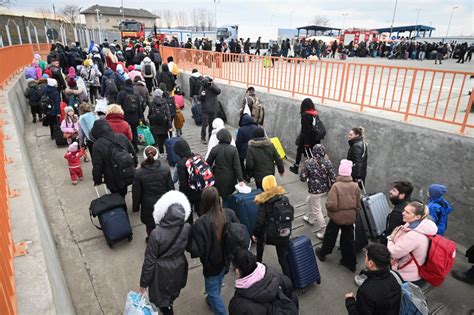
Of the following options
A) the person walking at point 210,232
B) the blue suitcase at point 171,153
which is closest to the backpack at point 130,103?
the blue suitcase at point 171,153

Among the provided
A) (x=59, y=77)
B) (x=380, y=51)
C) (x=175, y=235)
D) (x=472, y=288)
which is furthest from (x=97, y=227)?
(x=380, y=51)

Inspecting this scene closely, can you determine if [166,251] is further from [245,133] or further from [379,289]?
[245,133]

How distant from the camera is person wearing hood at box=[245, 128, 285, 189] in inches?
203

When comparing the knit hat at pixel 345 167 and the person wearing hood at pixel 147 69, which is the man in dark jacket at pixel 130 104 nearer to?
the person wearing hood at pixel 147 69

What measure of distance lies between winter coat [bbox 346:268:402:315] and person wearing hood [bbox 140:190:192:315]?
1.65 meters

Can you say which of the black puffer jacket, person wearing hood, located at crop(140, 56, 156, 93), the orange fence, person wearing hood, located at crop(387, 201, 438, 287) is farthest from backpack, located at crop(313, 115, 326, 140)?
person wearing hood, located at crop(140, 56, 156, 93)

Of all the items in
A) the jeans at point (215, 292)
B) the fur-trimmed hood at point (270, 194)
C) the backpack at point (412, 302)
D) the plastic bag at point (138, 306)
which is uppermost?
the fur-trimmed hood at point (270, 194)

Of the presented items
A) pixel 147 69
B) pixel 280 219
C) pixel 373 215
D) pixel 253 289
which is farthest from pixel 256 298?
pixel 147 69

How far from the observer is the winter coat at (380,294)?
2443mm

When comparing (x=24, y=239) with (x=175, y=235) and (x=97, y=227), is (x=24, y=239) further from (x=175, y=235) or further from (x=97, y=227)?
(x=97, y=227)

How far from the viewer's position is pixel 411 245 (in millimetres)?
3102

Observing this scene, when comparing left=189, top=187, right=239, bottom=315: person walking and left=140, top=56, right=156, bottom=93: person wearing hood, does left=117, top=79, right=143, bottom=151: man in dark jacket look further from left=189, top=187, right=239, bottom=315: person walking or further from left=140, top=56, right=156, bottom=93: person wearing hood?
left=189, top=187, right=239, bottom=315: person walking

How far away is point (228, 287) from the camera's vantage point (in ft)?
13.1

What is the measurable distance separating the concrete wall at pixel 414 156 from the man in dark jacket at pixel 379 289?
3200 millimetres
